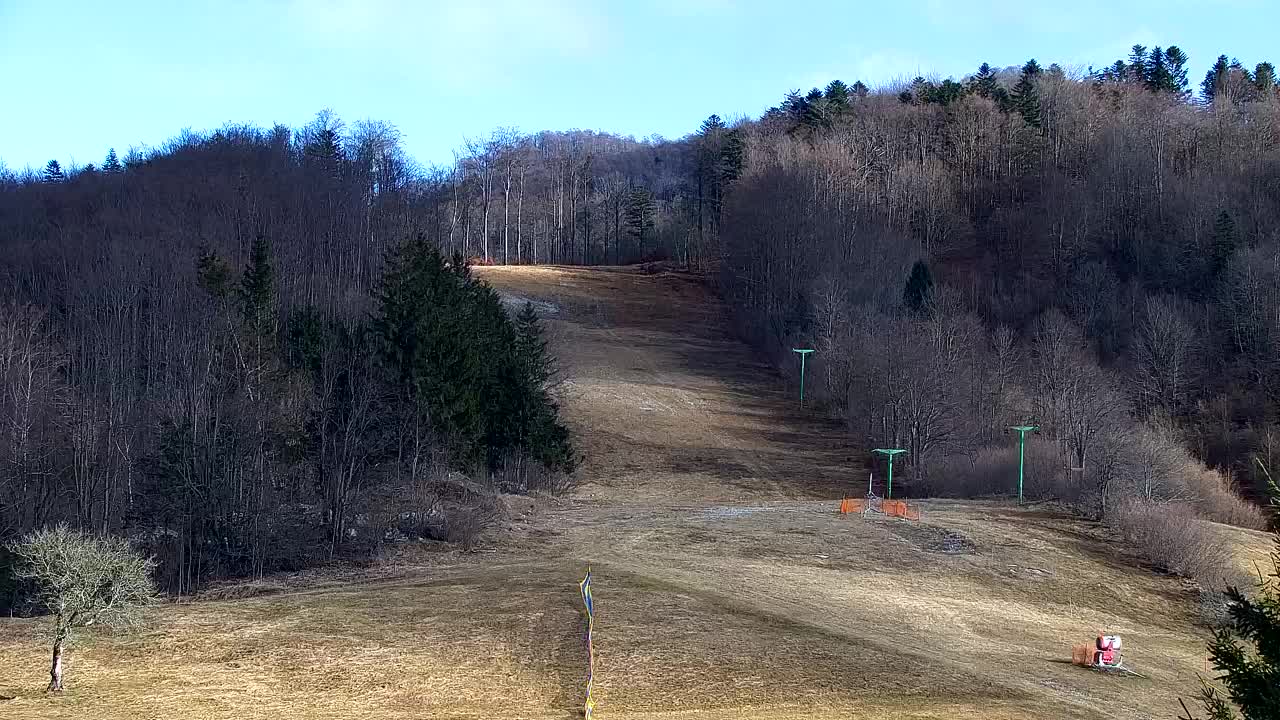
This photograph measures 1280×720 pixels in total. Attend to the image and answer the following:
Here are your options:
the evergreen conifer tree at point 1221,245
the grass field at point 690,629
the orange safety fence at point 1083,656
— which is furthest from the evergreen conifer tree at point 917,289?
the orange safety fence at point 1083,656

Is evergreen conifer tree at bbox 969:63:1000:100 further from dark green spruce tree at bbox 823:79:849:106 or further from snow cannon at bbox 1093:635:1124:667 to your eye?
snow cannon at bbox 1093:635:1124:667

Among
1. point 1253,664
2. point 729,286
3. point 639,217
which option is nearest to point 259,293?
point 729,286

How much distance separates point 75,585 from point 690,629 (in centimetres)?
1133

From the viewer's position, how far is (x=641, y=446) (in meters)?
59.4

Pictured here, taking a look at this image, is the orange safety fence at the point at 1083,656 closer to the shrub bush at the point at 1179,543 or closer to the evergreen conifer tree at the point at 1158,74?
the shrub bush at the point at 1179,543

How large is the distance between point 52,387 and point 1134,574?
3788 centimetres

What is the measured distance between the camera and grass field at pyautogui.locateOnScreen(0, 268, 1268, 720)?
60.0ft

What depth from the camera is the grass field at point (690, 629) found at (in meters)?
18.3

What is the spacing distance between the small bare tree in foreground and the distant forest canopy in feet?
42.5

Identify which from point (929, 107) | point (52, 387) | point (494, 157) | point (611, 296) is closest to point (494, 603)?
point (52, 387)

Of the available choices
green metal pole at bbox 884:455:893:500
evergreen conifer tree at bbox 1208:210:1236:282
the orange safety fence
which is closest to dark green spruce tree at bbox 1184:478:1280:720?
the orange safety fence

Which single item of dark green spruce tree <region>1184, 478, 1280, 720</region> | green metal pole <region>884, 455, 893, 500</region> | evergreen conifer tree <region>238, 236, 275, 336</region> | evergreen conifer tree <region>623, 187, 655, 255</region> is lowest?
green metal pole <region>884, 455, 893, 500</region>

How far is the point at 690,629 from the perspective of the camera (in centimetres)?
2300

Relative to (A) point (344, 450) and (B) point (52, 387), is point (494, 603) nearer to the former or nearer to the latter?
(A) point (344, 450)
